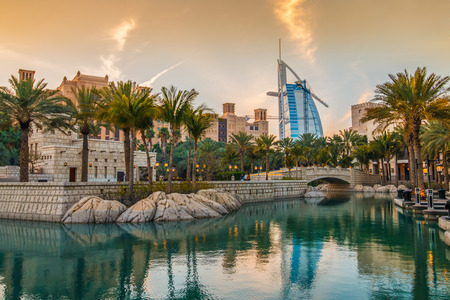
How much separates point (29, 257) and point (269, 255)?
897cm

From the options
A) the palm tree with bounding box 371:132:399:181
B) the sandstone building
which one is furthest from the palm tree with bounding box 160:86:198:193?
the palm tree with bounding box 371:132:399:181

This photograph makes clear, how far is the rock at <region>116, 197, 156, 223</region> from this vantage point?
21.6m

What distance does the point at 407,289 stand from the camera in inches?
345

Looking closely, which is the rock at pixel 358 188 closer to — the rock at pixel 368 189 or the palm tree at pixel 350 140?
the rock at pixel 368 189

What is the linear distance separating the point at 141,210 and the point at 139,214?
330 millimetres

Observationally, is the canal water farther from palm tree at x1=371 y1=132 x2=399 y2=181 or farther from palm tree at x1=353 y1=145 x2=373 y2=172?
palm tree at x1=353 y1=145 x2=373 y2=172

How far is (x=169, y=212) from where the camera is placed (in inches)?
886

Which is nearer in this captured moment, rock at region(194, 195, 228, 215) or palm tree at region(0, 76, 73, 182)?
palm tree at region(0, 76, 73, 182)

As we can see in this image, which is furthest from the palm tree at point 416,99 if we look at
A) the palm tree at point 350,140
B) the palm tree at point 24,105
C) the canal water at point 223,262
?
the palm tree at point 350,140

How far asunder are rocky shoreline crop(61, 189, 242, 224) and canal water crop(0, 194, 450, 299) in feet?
4.26

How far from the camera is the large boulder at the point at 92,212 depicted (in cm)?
2145

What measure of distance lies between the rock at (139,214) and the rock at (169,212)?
378mm

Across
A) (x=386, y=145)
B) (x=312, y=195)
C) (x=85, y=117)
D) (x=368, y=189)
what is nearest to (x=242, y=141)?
(x=312, y=195)

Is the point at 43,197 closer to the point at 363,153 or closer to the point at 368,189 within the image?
the point at 368,189
